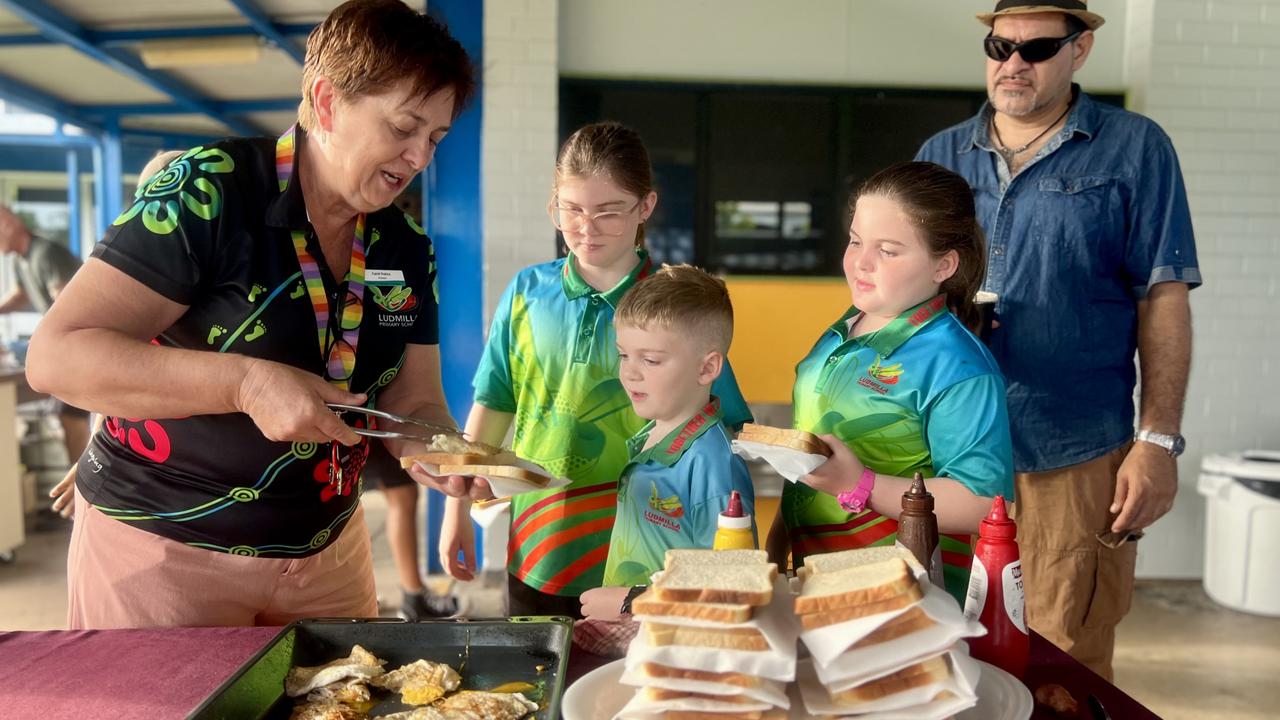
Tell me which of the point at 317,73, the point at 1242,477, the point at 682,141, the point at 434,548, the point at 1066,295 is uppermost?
the point at 682,141

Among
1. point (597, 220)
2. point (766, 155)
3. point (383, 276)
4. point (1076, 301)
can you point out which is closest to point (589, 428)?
point (597, 220)

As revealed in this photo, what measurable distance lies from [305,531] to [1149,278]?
2118mm

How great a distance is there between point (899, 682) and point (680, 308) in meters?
1.03

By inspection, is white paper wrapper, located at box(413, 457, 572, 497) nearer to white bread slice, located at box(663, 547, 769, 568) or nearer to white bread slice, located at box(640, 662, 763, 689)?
white bread slice, located at box(663, 547, 769, 568)

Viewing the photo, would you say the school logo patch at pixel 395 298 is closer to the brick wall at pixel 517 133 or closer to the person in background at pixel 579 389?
the person in background at pixel 579 389

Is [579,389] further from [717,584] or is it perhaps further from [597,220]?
[717,584]

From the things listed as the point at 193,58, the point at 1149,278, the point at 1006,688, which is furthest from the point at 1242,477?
the point at 193,58

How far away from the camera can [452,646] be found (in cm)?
149

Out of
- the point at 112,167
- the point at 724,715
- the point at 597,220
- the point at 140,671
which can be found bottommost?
the point at 140,671

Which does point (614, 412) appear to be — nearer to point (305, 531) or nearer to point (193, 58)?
point (305, 531)

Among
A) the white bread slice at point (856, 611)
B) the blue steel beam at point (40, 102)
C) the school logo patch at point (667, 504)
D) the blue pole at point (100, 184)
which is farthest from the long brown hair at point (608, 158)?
the blue pole at point (100, 184)

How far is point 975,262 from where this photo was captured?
183 cm

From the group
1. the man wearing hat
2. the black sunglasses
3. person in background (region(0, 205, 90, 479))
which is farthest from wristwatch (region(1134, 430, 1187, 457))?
person in background (region(0, 205, 90, 479))

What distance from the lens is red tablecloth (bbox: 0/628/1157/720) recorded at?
51.7 inches
